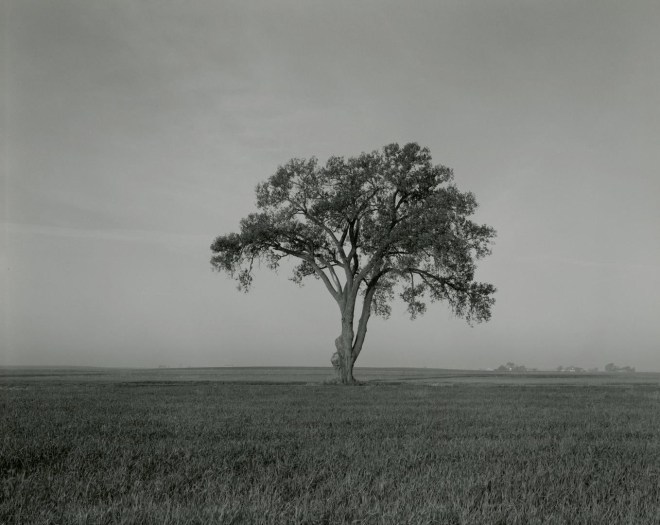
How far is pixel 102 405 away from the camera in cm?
1564

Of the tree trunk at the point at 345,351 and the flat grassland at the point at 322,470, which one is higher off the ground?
the tree trunk at the point at 345,351

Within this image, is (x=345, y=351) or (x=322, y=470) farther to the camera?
(x=345, y=351)

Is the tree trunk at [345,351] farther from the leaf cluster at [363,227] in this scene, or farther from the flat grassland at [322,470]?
the flat grassland at [322,470]

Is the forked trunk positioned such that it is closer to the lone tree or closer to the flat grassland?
the lone tree

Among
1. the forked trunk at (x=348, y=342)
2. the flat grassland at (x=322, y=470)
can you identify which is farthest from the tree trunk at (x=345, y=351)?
the flat grassland at (x=322, y=470)

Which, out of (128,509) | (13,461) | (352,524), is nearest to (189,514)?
(128,509)

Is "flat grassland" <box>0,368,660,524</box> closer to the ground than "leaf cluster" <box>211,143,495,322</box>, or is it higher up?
closer to the ground

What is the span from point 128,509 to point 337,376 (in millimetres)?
31848

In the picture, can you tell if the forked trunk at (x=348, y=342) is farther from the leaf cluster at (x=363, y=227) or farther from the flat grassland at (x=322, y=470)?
the flat grassland at (x=322, y=470)

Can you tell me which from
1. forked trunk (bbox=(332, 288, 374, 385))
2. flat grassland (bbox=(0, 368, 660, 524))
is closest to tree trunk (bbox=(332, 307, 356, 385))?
forked trunk (bbox=(332, 288, 374, 385))

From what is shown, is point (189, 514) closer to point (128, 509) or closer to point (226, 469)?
point (128, 509)

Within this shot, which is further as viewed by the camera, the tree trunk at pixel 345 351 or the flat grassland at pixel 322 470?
the tree trunk at pixel 345 351

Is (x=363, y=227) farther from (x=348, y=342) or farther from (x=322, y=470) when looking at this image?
(x=322, y=470)

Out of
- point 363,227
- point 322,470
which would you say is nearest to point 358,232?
point 363,227
